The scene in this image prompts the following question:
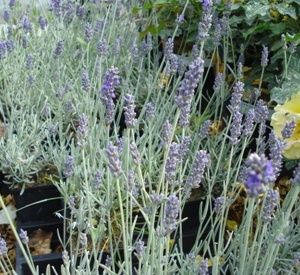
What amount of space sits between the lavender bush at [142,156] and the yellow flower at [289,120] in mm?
41

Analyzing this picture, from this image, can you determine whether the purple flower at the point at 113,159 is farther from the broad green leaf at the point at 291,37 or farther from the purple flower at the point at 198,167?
the broad green leaf at the point at 291,37

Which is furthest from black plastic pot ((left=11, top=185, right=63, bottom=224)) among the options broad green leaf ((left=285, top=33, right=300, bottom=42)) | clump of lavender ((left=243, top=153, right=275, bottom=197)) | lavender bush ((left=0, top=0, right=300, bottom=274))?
clump of lavender ((left=243, top=153, right=275, bottom=197))

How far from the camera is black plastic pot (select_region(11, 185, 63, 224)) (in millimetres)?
1940

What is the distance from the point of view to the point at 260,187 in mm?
717

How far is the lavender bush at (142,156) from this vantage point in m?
1.07

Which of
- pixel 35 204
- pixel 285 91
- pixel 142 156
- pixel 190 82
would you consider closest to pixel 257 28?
pixel 285 91

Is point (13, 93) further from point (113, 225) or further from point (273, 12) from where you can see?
point (273, 12)

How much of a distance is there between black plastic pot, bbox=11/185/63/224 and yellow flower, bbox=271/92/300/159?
0.82 meters

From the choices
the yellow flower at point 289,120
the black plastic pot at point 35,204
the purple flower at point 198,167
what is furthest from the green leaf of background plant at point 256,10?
the purple flower at point 198,167

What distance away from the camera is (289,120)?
56.1 inches

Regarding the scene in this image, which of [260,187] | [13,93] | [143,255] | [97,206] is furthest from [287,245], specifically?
[13,93]

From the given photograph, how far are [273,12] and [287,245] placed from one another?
3.63 ft

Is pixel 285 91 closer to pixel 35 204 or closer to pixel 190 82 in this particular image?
pixel 35 204

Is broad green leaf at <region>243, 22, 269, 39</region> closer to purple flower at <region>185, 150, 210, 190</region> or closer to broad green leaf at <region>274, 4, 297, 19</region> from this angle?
broad green leaf at <region>274, 4, 297, 19</region>
